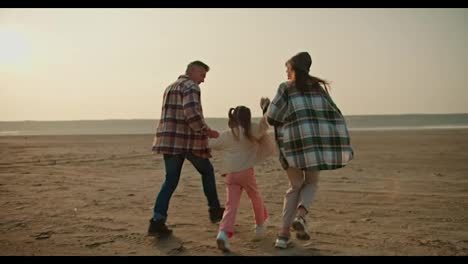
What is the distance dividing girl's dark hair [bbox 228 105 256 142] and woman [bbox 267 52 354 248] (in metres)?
0.29

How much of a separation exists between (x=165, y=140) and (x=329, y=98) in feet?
6.07

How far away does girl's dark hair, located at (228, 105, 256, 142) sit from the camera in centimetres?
436

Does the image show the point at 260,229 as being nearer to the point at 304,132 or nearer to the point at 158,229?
the point at 158,229

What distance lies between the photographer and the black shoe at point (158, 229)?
4699 millimetres

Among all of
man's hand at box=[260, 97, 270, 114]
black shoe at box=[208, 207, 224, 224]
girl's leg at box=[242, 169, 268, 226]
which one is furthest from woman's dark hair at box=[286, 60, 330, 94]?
black shoe at box=[208, 207, 224, 224]

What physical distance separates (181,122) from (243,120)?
849mm

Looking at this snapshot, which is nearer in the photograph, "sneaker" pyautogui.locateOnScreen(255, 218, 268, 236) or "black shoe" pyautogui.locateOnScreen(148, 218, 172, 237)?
"sneaker" pyautogui.locateOnScreen(255, 218, 268, 236)

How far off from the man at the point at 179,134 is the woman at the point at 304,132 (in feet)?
2.78

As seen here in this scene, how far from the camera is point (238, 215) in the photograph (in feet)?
18.4

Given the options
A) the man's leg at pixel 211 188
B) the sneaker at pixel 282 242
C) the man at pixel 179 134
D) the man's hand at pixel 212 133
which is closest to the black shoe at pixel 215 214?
the man's leg at pixel 211 188

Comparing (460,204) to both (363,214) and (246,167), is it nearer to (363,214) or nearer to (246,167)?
(363,214)

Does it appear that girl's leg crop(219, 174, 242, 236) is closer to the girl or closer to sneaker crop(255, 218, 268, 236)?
the girl

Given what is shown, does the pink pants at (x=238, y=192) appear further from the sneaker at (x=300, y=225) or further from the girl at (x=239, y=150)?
the sneaker at (x=300, y=225)
